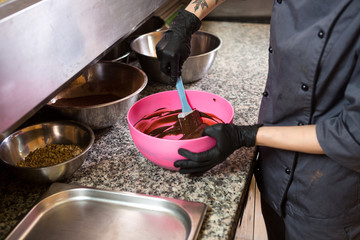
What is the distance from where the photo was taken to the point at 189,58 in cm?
160

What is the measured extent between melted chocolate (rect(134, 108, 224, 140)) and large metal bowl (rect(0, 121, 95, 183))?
210 mm

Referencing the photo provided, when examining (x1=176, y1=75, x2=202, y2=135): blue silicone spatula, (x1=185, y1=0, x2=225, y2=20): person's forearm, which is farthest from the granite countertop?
(x1=185, y1=0, x2=225, y2=20): person's forearm

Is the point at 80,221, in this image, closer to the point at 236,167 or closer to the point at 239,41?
the point at 236,167

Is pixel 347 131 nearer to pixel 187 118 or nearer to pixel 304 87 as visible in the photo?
pixel 304 87

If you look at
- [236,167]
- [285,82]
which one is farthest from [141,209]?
[285,82]

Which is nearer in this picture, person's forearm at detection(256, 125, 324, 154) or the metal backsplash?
the metal backsplash

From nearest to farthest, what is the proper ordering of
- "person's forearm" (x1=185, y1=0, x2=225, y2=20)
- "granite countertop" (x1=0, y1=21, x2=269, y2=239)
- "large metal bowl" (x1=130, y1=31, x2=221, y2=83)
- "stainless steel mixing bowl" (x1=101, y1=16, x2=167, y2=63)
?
"granite countertop" (x1=0, y1=21, x2=269, y2=239), "person's forearm" (x1=185, y1=0, x2=225, y2=20), "large metal bowl" (x1=130, y1=31, x2=221, y2=83), "stainless steel mixing bowl" (x1=101, y1=16, x2=167, y2=63)

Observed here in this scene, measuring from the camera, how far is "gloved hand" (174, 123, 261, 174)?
3.39 ft

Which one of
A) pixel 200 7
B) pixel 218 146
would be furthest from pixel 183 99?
pixel 200 7

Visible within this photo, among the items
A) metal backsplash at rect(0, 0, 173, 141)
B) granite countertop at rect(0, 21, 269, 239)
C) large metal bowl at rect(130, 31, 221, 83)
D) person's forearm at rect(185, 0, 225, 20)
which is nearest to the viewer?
metal backsplash at rect(0, 0, 173, 141)

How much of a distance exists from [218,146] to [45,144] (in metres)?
0.61

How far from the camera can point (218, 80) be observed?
181 centimetres

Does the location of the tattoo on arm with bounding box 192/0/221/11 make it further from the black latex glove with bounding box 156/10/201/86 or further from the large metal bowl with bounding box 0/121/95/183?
the large metal bowl with bounding box 0/121/95/183

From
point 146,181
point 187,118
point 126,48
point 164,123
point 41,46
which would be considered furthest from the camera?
point 126,48
